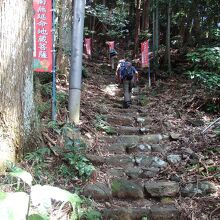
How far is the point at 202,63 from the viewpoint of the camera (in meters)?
10.0

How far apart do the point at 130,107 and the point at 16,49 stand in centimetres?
506

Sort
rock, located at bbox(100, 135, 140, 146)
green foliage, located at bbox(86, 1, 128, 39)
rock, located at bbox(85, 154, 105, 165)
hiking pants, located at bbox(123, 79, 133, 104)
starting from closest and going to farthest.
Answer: rock, located at bbox(85, 154, 105, 165), rock, located at bbox(100, 135, 140, 146), hiking pants, located at bbox(123, 79, 133, 104), green foliage, located at bbox(86, 1, 128, 39)

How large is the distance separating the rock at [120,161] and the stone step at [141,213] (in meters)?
1.32

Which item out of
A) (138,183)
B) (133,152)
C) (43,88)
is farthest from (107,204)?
(43,88)

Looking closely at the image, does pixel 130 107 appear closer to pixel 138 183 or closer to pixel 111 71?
pixel 138 183

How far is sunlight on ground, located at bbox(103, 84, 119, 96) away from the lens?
34.7 feet

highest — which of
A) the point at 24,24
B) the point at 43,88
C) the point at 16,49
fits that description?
the point at 24,24

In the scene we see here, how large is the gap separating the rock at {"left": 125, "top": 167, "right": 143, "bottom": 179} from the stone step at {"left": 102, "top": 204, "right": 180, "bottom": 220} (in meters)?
0.91

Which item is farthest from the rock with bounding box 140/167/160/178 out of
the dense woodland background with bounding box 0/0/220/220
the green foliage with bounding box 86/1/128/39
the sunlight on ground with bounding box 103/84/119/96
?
the green foliage with bounding box 86/1/128/39

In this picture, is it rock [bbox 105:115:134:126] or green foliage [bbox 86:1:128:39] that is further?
green foliage [bbox 86:1:128:39]

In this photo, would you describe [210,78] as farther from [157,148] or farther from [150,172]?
[150,172]

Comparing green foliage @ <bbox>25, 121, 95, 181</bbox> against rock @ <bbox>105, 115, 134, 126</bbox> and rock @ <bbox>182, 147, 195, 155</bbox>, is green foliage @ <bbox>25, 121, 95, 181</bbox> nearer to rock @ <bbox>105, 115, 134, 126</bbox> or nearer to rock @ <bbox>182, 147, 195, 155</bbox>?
rock @ <bbox>182, 147, 195, 155</bbox>

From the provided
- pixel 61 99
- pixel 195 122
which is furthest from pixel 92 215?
pixel 195 122

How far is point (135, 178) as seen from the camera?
476 cm
